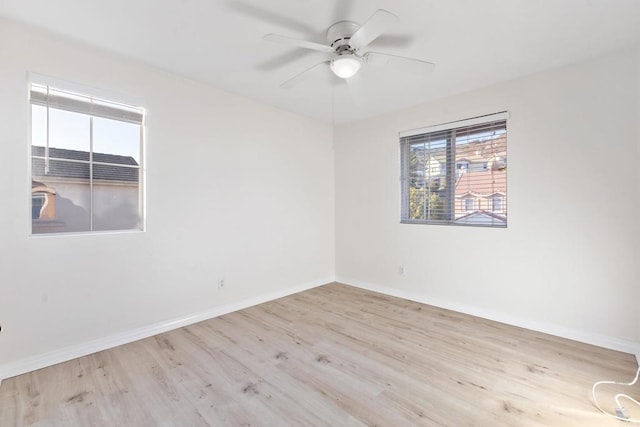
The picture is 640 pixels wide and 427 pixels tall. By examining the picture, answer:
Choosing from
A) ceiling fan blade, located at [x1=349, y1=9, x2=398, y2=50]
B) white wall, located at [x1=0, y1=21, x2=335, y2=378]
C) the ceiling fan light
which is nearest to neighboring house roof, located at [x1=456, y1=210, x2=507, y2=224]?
white wall, located at [x1=0, y1=21, x2=335, y2=378]

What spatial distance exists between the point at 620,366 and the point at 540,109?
2183 millimetres

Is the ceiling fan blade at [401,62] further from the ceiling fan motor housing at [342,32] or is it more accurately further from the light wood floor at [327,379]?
the light wood floor at [327,379]

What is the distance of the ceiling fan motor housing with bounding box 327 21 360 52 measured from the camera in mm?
1969

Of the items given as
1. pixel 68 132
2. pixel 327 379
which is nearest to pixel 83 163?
pixel 68 132

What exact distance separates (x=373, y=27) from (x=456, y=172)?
2.14 metres

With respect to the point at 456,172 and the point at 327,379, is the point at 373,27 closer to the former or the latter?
the point at 456,172

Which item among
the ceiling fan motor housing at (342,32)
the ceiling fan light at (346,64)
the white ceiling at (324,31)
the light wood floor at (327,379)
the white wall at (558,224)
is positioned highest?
the white ceiling at (324,31)

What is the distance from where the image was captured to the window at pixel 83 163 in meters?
2.20

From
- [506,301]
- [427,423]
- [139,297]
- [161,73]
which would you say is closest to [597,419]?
[427,423]

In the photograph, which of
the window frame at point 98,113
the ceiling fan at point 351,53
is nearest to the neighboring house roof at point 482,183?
the ceiling fan at point 351,53

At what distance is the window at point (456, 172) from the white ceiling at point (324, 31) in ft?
Result: 1.82

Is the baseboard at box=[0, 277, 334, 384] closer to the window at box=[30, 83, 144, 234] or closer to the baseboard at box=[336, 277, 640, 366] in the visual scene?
the window at box=[30, 83, 144, 234]

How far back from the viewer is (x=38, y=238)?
2.15m

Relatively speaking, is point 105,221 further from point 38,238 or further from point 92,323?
point 92,323
